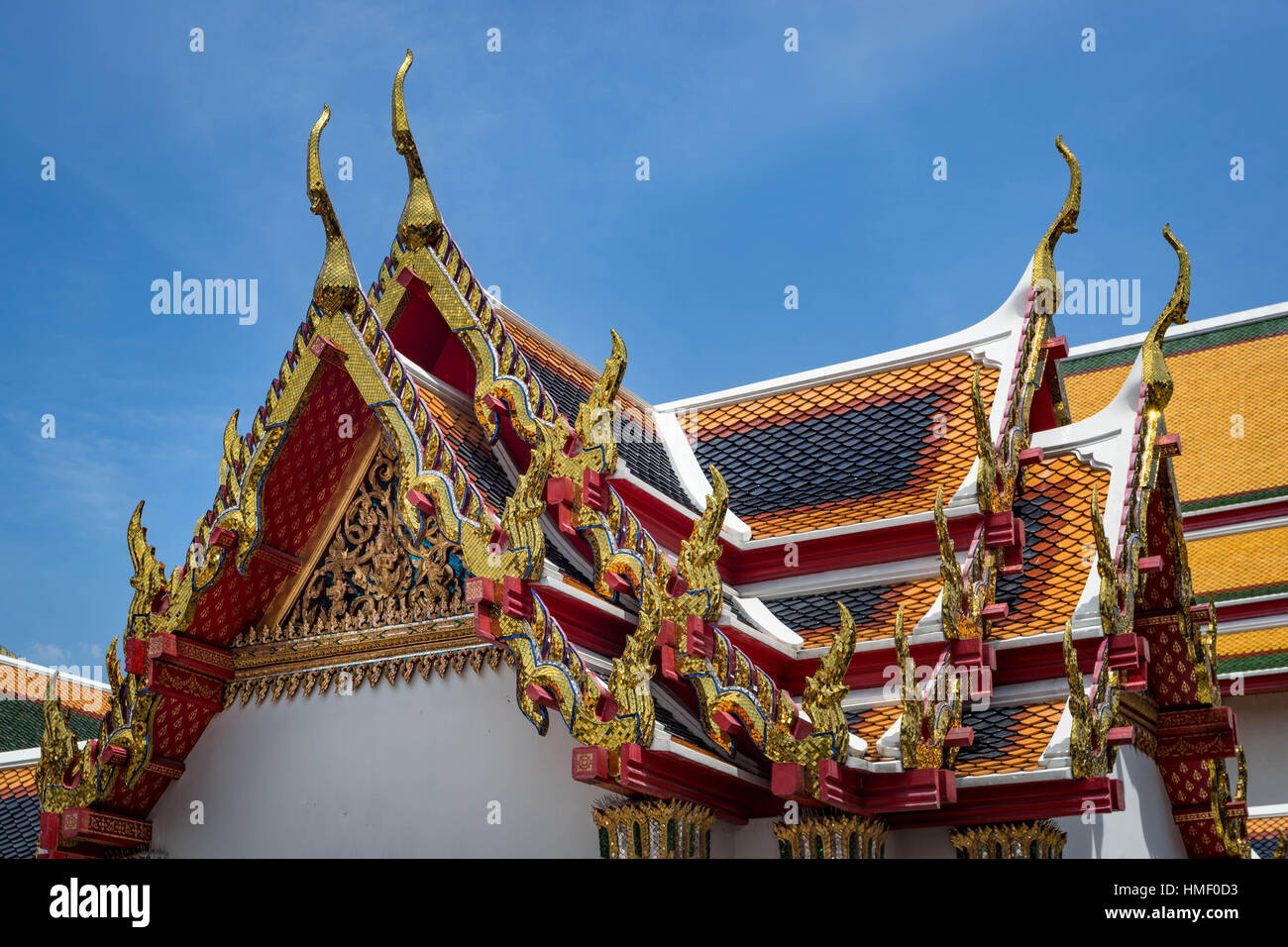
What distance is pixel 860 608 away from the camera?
31.8 ft

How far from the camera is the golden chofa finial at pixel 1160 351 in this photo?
32.8 ft

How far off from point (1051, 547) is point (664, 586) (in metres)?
3.37

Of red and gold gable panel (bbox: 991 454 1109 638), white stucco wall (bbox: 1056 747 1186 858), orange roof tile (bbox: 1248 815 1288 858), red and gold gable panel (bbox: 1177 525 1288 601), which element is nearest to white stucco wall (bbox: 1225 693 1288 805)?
red and gold gable panel (bbox: 1177 525 1288 601)

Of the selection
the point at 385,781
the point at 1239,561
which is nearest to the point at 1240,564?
the point at 1239,561

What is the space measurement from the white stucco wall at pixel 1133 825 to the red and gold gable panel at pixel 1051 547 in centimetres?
97

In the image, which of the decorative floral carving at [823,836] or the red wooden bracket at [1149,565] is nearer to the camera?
the decorative floral carving at [823,836]

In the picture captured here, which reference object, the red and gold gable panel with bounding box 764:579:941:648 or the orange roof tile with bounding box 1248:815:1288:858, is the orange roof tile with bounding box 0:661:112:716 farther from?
the orange roof tile with bounding box 1248:815:1288:858

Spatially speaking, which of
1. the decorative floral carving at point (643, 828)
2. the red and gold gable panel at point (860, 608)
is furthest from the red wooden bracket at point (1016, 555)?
the decorative floral carving at point (643, 828)

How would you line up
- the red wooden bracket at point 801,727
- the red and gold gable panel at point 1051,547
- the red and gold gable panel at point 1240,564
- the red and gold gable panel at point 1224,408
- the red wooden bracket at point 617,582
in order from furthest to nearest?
1. the red and gold gable panel at point 1224,408
2. the red and gold gable panel at point 1240,564
3. the red and gold gable panel at point 1051,547
4. the red wooden bracket at point 617,582
5. the red wooden bracket at point 801,727

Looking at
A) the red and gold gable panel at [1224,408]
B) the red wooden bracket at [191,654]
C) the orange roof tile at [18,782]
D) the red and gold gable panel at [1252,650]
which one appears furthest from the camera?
the red and gold gable panel at [1224,408]

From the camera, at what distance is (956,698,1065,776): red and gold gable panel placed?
26.6 feet

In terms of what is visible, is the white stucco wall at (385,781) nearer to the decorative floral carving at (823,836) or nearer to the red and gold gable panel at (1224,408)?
the decorative floral carving at (823,836)
